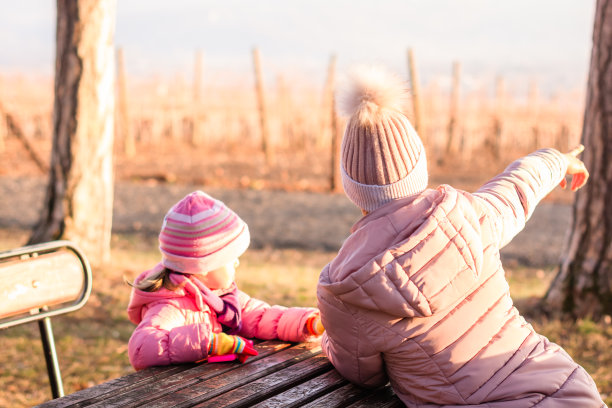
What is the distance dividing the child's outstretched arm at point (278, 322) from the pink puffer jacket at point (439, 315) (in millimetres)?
468

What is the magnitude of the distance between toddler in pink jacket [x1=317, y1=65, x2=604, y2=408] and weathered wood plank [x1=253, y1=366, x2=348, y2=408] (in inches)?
6.4

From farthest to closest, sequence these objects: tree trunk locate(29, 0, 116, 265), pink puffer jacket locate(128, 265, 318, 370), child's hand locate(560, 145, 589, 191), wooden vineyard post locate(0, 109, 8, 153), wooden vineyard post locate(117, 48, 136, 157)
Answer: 1. wooden vineyard post locate(0, 109, 8, 153)
2. wooden vineyard post locate(117, 48, 136, 157)
3. tree trunk locate(29, 0, 116, 265)
4. child's hand locate(560, 145, 589, 191)
5. pink puffer jacket locate(128, 265, 318, 370)

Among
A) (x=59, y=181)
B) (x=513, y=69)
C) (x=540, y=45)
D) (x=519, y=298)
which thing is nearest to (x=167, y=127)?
(x=59, y=181)

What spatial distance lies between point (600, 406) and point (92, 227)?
4738 mm

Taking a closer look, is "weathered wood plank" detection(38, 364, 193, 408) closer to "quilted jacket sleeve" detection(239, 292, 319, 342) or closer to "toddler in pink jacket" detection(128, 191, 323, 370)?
"toddler in pink jacket" detection(128, 191, 323, 370)

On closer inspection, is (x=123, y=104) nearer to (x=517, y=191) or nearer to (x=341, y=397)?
(x=517, y=191)

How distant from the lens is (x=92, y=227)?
234 inches

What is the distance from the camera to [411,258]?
73.1 inches

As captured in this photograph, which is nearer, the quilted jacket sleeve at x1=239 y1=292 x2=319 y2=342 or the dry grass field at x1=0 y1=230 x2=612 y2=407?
the quilted jacket sleeve at x1=239 y1=292 x2=319 y2=342

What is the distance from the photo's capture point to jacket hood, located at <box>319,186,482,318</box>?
1852mm

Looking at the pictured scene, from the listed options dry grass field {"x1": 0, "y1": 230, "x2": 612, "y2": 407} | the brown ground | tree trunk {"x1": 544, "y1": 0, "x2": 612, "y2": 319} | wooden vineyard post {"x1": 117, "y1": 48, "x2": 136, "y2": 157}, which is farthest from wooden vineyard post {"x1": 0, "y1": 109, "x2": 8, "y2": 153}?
tree trunk {"x1": 544, "y1": 0, "x2": 612, "y2": 319}

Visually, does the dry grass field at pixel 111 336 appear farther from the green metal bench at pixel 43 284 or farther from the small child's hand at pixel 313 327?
the small child's hand at pixel 313 327

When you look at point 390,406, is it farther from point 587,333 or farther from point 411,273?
point 587,333

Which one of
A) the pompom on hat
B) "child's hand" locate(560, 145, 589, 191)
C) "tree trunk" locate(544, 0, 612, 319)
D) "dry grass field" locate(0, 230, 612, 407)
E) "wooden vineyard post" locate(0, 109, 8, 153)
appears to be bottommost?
"wooden vineyard post" locate(0, 109, 8, 153)
